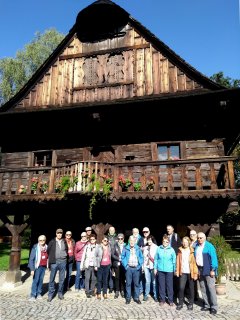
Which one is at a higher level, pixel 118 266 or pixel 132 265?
pixel 132 265

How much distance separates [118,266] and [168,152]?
5.43m

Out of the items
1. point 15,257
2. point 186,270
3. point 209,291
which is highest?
point 186,270

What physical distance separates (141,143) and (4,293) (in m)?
7.70

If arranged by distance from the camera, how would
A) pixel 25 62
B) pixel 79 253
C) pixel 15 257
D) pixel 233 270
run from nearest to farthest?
pixel 79 253 < pixel 15 257 < pixel 233 270 < pixel 25 62

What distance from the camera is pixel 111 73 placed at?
13172mm

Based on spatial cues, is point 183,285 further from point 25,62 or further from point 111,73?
point 25,62

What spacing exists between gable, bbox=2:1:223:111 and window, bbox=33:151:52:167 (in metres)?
2.18

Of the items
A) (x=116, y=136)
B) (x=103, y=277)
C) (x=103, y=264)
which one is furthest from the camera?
(x=116, y=136)

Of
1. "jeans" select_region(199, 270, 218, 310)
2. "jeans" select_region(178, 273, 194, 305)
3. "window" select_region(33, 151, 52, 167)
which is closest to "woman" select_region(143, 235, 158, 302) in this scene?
"jeans" select_region(178, 273, 194, 305)

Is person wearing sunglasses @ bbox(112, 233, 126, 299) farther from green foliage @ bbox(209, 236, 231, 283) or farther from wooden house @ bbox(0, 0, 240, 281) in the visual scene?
green foliage @ bbox(209, 236, 231, 283)

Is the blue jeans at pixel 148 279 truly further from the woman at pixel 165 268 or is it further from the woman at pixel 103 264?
the woman at pixel 103 264

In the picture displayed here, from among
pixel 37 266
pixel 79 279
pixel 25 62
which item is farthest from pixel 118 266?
pixel 25 62

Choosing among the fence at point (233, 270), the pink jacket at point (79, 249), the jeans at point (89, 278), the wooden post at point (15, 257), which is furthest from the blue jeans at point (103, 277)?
the fence at point (233, 270)

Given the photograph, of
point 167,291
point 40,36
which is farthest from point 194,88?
point 40,36
